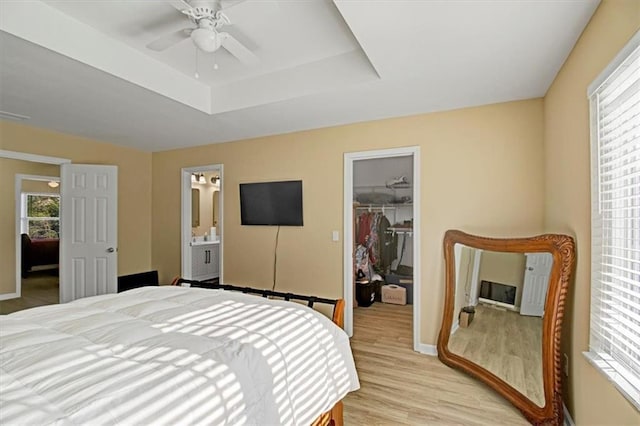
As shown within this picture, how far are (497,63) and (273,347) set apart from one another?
2292mm

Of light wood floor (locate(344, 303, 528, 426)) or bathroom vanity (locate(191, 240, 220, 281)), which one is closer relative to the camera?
light wood floor (locate(344, 303, 528, 426))

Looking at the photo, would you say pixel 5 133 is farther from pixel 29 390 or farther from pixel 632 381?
pixel 632 381

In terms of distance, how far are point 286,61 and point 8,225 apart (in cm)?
581

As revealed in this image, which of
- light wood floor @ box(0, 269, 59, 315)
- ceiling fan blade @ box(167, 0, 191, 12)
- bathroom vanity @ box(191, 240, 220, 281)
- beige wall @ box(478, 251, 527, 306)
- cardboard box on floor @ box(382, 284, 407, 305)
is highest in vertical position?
ceiling fan blade @ box(167, 0, 191, 12)

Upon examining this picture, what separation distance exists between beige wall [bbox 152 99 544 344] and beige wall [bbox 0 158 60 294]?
2.73m

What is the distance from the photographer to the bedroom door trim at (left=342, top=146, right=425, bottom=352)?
316 cm

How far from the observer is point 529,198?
9.07ft

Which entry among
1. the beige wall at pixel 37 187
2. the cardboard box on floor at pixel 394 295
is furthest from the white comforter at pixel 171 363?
the beige wall at pixel 37 187

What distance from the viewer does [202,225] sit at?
6.87m

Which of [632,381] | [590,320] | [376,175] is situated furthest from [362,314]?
[632,381]

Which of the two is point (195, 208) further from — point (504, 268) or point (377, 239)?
point (504, 268)

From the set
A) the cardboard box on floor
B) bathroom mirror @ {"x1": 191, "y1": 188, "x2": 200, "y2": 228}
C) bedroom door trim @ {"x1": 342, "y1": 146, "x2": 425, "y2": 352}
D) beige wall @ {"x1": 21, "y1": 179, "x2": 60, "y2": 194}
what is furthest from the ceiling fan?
beige wall @ {"x1": 21, "y1": 179, "x2": 60, "y2": 194}

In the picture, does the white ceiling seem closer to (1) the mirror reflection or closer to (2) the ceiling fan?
(2) the ceiling fan

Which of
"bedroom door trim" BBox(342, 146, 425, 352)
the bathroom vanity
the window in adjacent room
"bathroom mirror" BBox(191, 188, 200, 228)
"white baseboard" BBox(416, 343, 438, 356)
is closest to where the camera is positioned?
"white baseboard" BBox(416, 343, 438, 356)
